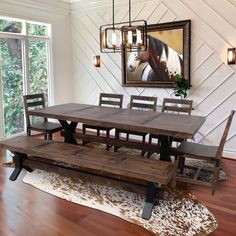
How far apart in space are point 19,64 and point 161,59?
9.58 ft

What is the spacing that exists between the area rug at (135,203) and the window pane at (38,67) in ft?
Answer: 9.35

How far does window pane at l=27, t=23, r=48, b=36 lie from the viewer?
5.81 m


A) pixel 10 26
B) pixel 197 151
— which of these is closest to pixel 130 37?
pixel 197 151

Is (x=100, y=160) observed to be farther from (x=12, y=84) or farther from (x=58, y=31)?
(x=58, y=31)

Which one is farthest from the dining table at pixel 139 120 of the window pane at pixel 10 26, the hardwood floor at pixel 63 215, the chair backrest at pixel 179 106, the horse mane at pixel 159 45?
the window pane at pixel 10 26

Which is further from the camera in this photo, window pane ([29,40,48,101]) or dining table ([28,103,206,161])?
window pane ([29,40,48,101])

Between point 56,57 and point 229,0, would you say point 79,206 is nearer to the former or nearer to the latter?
point 229,0

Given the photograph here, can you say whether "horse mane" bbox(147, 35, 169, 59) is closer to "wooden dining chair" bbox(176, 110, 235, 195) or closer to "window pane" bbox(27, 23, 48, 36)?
"wooden dining chair" bbox(176, 110, 235, 195)

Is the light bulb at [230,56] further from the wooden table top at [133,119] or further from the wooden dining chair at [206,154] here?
the wooden dining chair at [206,154]

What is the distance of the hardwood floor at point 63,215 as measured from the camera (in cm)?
244

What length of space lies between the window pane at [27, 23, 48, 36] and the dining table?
239 centimetres

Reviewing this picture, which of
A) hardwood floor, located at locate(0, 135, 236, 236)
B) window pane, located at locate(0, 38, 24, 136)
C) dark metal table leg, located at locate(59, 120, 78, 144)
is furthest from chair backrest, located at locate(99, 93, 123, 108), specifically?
hardwood floor, located at locate(0, 135, 236, 236)

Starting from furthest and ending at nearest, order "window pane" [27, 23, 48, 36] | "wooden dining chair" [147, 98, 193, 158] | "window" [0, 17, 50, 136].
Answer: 1. "window pane" [27, 23, 48, 36]
2. "window" [0, 17, 50, 136]
3. "wooden dining chair" [147, 98, 193, 158]

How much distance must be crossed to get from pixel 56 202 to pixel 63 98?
3.90 meters
